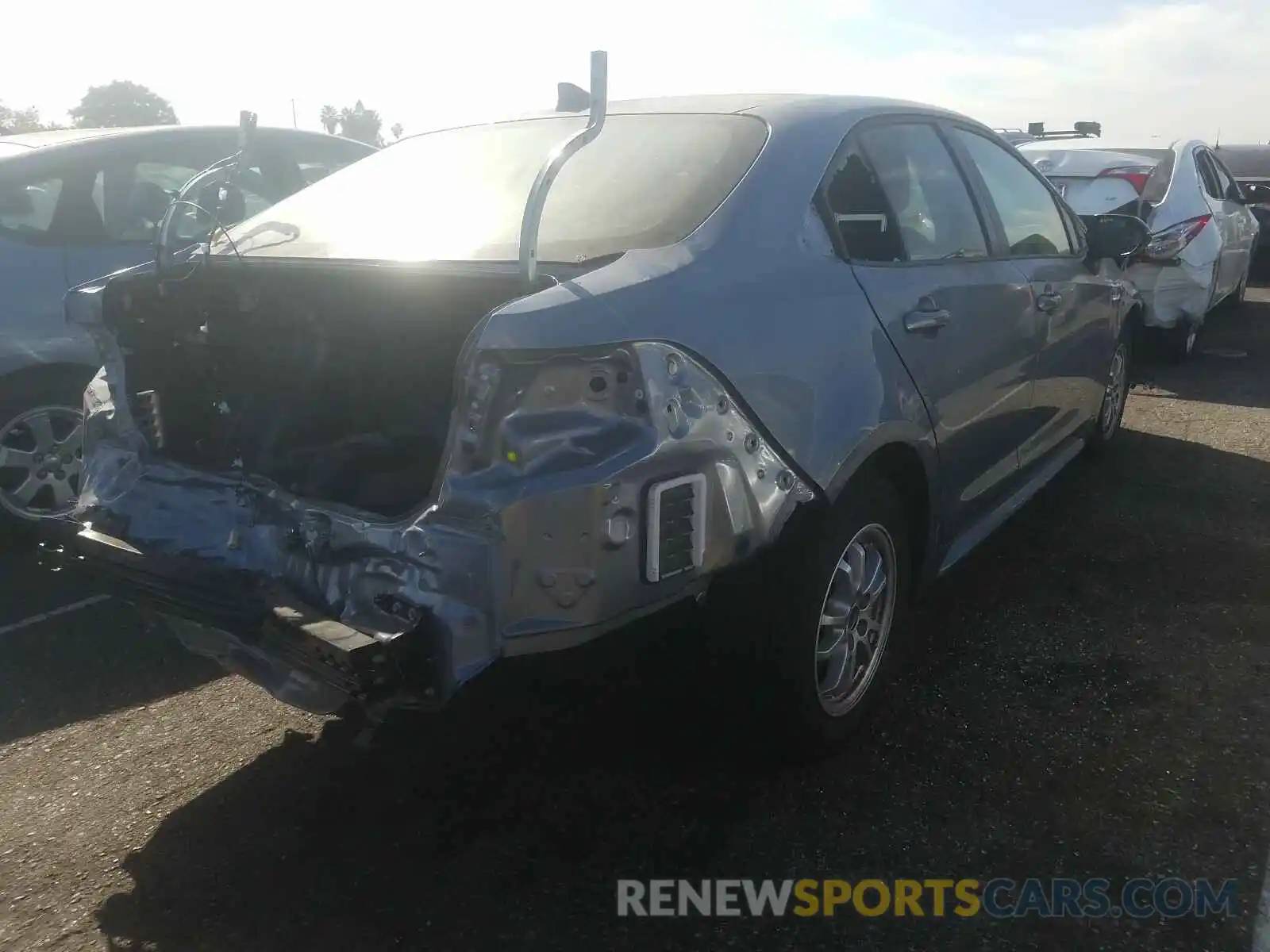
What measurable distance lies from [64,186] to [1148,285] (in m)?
7.05

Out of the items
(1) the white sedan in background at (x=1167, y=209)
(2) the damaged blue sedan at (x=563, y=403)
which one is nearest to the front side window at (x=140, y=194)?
(2) the damaged blue sedan at (x=563, y=403)

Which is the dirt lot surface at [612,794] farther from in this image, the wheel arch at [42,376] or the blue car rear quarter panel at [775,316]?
the wheel arch at [42,376]

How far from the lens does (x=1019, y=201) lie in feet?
13.6

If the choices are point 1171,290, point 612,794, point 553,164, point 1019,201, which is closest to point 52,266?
point 553,164

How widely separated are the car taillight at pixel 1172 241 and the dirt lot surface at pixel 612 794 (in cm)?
448

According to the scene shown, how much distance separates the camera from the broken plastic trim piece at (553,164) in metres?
2.29

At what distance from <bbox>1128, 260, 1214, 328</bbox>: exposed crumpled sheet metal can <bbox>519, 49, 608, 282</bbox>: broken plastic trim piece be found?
6.45m

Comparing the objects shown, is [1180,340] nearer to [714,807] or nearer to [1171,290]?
[1171,290]

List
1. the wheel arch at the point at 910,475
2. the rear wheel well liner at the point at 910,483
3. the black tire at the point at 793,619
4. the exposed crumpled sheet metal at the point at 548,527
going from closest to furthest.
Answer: the exposed crumpled sheet metal at the point at 548,527 → the black tire at the point at 793,619 → the wheel arch at the point at 910,475 → the rear wheel well liner at the point at 910,483

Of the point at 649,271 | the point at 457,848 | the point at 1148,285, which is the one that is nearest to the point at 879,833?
the point at 457,848

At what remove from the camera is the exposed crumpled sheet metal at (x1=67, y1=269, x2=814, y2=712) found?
6.99 feet

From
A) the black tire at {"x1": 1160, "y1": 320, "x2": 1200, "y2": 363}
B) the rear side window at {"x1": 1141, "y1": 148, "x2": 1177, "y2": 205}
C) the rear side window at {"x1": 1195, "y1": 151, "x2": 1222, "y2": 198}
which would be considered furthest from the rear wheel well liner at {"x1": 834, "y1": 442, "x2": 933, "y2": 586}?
the rear side window at {"x1": 1195, "y1": 151, "x2": 1222, "y2": 198}

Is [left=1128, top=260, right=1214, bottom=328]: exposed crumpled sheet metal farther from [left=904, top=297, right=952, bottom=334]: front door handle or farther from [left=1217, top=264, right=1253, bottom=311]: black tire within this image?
[left=904, top=297, right=952, bottom=334]: front door handle

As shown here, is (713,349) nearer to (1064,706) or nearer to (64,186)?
(1064,706)
